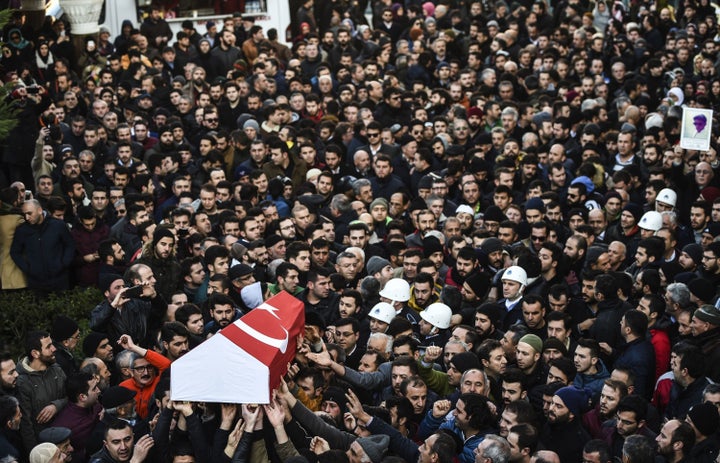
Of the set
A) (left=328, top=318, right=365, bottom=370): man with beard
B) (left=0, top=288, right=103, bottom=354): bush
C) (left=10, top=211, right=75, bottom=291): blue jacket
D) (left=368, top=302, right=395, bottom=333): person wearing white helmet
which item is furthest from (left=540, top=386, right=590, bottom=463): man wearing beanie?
(left=10, top=211, right=75, bottom=291): blue jacket

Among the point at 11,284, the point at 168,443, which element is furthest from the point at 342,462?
the point at 11,284

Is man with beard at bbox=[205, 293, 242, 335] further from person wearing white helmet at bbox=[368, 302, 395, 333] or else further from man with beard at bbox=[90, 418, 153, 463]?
man with beard at bbox=[90, 418, 153, 463]

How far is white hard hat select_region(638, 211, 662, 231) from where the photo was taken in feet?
38.4

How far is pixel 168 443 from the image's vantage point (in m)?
7.20

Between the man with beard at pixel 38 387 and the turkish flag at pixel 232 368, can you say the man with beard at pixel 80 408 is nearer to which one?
the man with beard at pixel 38 387

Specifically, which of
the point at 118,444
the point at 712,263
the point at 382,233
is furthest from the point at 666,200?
the point at 118,444

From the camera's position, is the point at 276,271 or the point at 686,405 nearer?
the point at 686,405

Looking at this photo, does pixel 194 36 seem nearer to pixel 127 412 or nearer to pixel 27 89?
pixel 27 89

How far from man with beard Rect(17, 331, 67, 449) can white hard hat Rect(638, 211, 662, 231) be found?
253 inches

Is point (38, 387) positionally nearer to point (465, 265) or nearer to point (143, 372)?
point (143, 372)

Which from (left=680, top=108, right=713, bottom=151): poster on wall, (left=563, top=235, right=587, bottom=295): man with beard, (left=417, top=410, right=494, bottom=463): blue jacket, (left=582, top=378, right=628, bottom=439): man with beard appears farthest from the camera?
(left=680, top=108, right=713, bottom=151): poster on wall

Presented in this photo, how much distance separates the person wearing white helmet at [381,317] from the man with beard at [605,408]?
2.18 meters

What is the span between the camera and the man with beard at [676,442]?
7.23 meters

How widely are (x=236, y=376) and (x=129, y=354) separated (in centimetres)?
215
